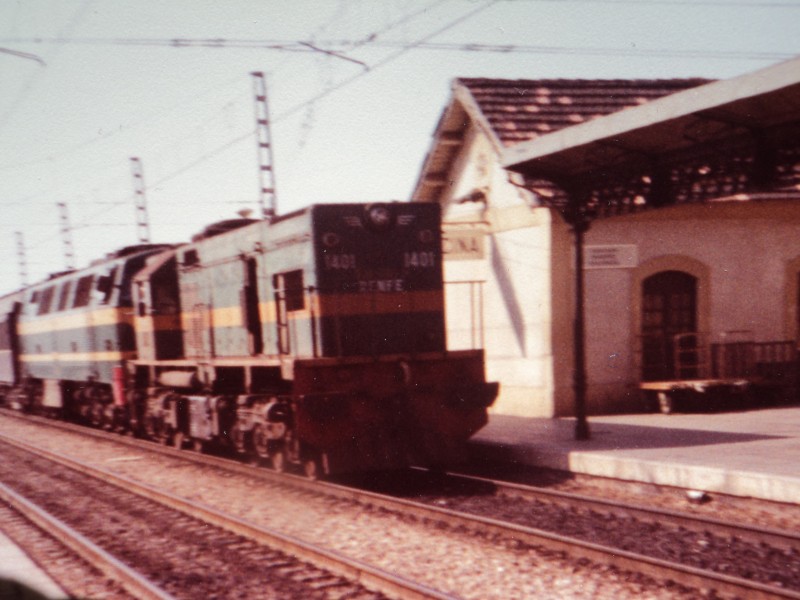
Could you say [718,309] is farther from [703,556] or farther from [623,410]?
[703,556]

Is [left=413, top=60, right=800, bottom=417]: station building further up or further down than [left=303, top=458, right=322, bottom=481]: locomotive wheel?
further up

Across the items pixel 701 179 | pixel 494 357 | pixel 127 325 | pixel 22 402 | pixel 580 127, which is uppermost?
pixel 580 127

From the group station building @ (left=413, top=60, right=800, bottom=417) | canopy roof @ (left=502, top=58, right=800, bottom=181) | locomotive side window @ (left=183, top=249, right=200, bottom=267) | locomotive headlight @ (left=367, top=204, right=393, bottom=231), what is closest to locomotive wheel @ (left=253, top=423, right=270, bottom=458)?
locomotive headlight @ (left=367, top=204, right=393, bottom=231)

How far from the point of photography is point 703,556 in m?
6.51

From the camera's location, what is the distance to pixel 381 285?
33.7ft

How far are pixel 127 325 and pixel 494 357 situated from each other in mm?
7152

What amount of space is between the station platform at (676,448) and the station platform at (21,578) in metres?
6.31

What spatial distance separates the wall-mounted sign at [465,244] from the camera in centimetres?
1509

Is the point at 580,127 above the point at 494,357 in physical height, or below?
above

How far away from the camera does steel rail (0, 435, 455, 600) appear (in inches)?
222

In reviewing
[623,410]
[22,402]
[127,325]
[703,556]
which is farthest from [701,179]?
[22,402]

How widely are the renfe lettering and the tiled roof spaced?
19.5 feet

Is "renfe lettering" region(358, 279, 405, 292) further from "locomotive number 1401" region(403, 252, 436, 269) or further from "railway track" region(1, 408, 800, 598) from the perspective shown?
"railway track" region(1, 408, 800, 598)

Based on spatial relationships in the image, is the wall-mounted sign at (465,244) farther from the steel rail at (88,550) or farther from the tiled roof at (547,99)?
the steel rail at (88,550)
